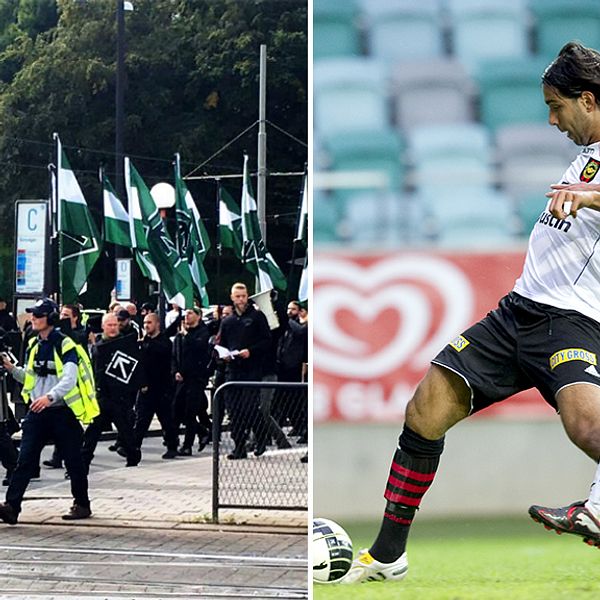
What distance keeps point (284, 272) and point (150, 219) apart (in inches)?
22.9

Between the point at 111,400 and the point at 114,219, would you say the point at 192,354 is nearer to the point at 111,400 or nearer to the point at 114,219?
the point at 111,400

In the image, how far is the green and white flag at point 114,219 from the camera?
4.99 metres

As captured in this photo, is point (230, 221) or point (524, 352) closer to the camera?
point (524, 352)

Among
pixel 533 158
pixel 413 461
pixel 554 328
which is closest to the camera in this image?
pixel 554 328

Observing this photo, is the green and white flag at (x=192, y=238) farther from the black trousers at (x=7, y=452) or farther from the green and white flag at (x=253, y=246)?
the black trousers at (x=7, y=452)

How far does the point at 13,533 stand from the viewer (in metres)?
5.35

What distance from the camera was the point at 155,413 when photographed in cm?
519

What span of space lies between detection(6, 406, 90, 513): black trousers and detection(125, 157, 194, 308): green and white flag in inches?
30.5

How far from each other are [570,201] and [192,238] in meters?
2.22

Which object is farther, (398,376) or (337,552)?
(398,376)

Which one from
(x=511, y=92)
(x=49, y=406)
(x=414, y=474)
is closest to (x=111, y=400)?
(x=49, y=406)

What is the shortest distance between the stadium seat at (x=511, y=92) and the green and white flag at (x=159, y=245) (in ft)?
4.67

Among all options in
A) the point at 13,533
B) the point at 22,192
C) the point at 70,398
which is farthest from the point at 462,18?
the point at 13,533

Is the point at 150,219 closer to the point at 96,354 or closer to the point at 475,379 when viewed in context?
the point at 96,354
